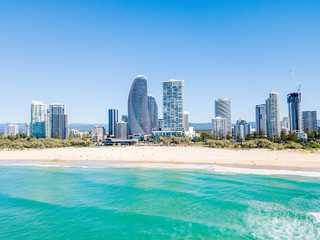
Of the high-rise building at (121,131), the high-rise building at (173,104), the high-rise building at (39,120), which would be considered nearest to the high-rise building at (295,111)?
the high-rise building at (173,104)

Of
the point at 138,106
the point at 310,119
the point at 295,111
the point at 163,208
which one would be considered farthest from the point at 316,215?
the point at 138,106

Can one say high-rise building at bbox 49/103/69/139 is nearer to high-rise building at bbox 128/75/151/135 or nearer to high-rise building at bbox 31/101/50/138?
high-rise building at bbox 31/101/50/138

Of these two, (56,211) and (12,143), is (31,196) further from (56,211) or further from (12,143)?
(12,143)

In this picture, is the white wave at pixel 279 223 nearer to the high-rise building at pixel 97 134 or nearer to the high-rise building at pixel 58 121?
the high-rise building at pixel 97 134

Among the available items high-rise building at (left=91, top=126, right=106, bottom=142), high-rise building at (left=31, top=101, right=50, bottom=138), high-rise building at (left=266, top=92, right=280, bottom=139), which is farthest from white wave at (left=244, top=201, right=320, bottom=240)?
high-rise building at (left=31, top=101, right=50, bottom=138)

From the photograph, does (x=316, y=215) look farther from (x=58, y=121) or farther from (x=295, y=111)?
(x=295, y=111)

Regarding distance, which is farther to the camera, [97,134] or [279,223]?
[97,134]
